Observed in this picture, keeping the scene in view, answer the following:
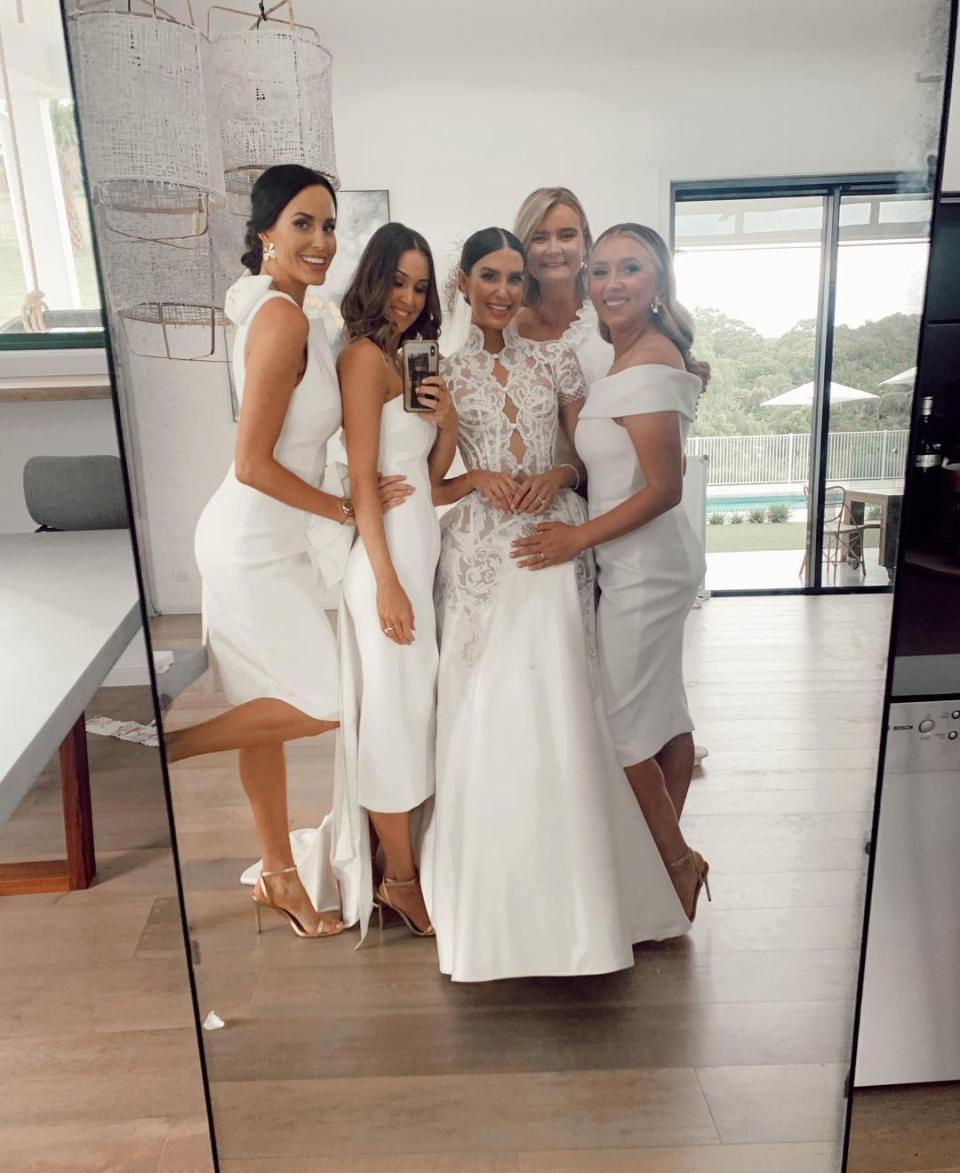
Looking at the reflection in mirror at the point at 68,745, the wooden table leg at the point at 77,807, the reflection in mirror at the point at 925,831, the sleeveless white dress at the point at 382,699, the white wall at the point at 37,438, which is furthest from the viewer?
the white wall at the point at 37,438

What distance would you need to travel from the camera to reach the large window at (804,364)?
0.90 m

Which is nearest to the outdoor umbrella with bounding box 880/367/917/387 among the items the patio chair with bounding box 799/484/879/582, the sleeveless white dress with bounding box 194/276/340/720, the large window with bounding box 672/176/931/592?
the large window with bounding box 672/176/931/592

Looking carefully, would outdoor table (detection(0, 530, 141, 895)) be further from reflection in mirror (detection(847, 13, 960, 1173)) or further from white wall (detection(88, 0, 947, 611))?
reflection in mirror (detection(847, 13, 960, 1173))

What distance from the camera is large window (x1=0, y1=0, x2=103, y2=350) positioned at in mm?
2453

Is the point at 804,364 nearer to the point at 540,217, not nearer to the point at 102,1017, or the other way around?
the point at 540,217

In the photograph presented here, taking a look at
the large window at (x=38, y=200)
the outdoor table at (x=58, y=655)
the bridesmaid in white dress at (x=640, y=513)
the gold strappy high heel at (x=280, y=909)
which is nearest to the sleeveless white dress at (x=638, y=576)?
the bridesmaid in white dress at (x=640, y=513)

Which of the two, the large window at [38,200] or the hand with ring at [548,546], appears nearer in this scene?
the hand with ring at [548,546]

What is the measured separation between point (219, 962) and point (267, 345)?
70 centimetres

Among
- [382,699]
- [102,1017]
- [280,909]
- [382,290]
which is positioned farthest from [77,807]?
[382,290]

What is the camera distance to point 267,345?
2.87 feet

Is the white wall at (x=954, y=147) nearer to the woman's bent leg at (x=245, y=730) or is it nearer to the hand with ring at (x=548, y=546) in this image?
the hand with ring at (x=548, y=546)

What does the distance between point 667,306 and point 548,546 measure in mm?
252

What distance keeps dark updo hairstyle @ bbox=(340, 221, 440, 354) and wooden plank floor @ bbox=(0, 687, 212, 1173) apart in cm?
120

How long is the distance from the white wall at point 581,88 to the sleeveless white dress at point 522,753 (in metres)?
0.14
